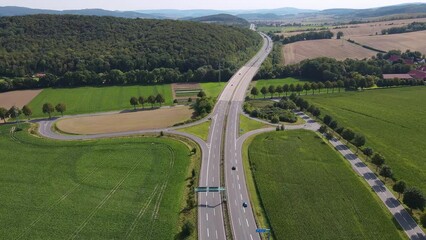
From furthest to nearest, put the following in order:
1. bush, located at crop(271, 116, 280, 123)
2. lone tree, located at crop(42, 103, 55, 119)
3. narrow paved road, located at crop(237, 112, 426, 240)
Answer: lone tree, located at crop(42, 103, 55, 119), bush, located at crop(271, 116, 280, 123), narrow paved road, located at crop(237, 112, 426, 240)

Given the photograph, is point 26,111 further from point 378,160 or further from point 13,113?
point 378,160

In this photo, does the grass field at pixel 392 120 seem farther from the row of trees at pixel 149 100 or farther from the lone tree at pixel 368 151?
the row of trees at pixel 149 100

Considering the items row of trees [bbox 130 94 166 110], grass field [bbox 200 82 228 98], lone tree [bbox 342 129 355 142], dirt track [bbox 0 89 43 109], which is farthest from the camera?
grass field [bbox 200 82 228 98]

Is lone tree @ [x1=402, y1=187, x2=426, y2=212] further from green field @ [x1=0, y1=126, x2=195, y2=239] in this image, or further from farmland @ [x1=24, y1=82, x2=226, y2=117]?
farmland @ [x1=24, y1=82, x2=226, y2=117]

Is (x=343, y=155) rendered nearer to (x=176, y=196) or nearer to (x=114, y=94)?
(x=176, y=196)

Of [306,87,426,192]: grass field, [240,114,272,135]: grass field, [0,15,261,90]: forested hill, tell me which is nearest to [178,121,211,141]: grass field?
[240,114,272,135]: grass field

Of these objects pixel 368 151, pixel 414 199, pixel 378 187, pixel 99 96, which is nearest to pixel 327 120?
pixel 368 151
